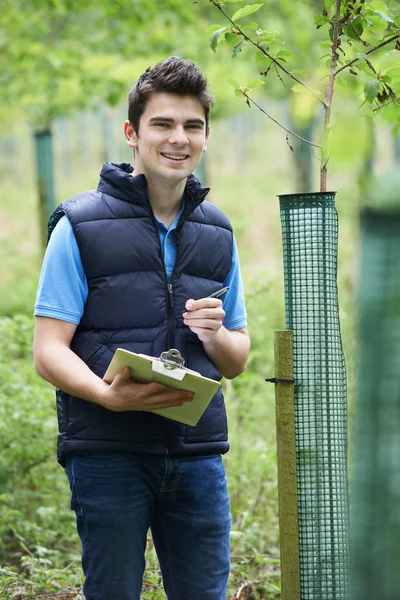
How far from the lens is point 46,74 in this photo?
30.8ft

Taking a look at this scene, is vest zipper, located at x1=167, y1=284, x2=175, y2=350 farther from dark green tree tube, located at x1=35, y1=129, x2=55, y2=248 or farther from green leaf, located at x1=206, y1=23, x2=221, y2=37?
dark green tree tube, located at x1=35, y1=129, x2=55, y2=248

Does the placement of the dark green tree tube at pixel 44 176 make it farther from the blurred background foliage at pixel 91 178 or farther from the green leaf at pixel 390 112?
the green leaf at pixel 390 112

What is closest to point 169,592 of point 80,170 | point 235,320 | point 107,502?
point 107,502

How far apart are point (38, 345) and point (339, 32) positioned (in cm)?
137

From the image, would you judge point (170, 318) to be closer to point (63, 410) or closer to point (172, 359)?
point (172, 359)

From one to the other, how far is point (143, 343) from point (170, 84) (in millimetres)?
810

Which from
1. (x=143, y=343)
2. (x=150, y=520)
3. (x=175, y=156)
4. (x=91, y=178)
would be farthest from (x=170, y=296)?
(x=91, y=178)

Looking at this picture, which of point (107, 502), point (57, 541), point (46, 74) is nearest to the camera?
point (107, 502)

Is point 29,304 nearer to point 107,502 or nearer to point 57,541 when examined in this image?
point 57,541

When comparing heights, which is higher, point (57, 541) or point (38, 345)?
point (38, 345)

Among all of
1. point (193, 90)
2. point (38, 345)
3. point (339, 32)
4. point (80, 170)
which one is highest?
point (80, 170)

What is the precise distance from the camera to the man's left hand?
8.32 feet

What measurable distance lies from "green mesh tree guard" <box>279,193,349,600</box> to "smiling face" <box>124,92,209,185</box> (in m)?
0.34

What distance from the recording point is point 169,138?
2707mm
